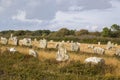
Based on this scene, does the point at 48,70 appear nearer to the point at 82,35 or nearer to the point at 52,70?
the point at 52,70

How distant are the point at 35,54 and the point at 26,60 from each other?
1.87 m

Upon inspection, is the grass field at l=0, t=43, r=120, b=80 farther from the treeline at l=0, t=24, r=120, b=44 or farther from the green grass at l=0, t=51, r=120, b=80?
the treeline at l=0, t=24, r=120, b=44

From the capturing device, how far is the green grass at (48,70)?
2262 centimetres

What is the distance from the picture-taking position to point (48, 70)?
2553cm

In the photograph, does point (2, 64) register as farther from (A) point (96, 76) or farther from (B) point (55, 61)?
(A) point (96, 76)

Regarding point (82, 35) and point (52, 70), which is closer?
point (52, 70)

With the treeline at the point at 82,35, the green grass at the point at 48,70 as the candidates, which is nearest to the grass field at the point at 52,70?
the green grass at the point at 48,70

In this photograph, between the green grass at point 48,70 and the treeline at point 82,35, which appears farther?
the treeline at point 82,35

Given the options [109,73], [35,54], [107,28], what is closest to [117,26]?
[107,28]

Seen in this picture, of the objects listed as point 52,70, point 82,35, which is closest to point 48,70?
point 52,70

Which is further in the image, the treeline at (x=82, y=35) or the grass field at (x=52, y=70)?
the treeline at (x=82, y=35)

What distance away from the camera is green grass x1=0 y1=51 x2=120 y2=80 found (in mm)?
22625

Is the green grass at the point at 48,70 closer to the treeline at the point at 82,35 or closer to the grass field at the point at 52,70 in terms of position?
the grass field at the point at 52,70

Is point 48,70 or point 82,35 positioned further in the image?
point 82,35
